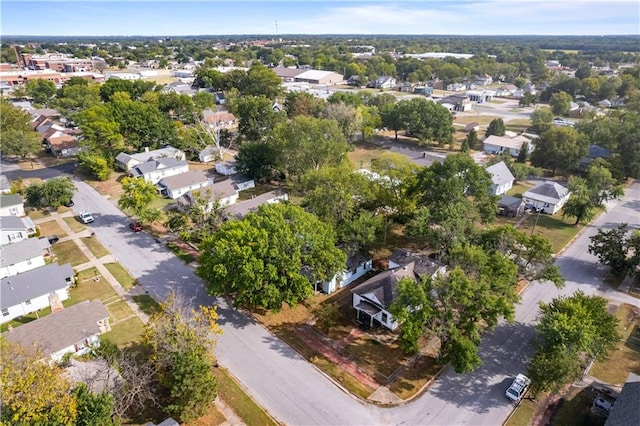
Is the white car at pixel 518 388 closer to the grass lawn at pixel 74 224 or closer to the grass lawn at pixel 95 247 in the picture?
the grass lawn at pixel 95 247

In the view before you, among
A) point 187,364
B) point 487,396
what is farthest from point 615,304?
point 187,364

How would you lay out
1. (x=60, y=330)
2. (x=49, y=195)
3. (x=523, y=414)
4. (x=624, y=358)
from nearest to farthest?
1. (x=523, y=414)
2. (x=60, y=330)
3. (x=624, y=358)
4. (x=49, y=195)

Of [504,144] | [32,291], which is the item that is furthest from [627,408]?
[504,144]

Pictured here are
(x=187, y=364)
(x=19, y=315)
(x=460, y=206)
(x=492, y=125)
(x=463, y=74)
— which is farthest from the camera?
(x=463, y=74)

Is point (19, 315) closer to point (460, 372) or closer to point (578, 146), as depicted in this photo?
point (460, 372)

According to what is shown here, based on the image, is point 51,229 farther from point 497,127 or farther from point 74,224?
point 497,127
